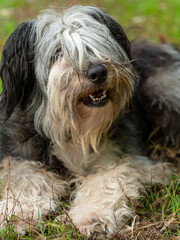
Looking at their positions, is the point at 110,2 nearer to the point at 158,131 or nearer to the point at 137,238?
the point at 158,131

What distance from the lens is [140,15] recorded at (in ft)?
23.5

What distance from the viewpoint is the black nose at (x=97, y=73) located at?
289cm

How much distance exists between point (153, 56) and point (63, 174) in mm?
1760

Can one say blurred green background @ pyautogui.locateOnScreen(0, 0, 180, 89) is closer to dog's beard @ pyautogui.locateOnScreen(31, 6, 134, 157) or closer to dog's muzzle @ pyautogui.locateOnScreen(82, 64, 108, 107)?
dog's beard @ pyautogui.locateOnScreen(31, 6, 134, 157)

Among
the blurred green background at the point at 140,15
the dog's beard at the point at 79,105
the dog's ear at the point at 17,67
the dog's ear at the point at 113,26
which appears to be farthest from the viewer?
the blurred green background at the point at 140,15

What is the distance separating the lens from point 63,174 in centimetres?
363

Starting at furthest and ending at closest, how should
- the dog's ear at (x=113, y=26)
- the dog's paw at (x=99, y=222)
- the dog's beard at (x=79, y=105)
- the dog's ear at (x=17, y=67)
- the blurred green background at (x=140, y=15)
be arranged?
the blurred green background at (x=140, y=15)
the dog's ear at (x=113, y=26)
the dog's ear at (x=17, y=67)
the dog's beard at (x=79, y=105)
the dog's paw at (x=99, y=222)

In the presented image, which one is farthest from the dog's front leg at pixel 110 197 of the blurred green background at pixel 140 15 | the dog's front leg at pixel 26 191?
the blurred green background at pixel 140 15

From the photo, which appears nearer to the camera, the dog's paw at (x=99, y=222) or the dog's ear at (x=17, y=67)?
the dog's paw at (x=99, y=222)

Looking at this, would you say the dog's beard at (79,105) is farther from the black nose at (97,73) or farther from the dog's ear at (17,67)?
the dog's ear at (17,67)

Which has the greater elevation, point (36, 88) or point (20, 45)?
point (20, 45)

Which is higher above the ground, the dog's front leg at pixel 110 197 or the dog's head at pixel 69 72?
the dog's head at pixel 69 72

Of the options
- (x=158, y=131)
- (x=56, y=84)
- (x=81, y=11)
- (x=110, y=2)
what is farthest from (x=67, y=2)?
(x=110, y=2)

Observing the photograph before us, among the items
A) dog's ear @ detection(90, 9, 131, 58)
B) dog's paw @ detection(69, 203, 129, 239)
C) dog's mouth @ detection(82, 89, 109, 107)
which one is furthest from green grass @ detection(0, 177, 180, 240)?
dog's ear @ detection(90, 9, 131, 58)
